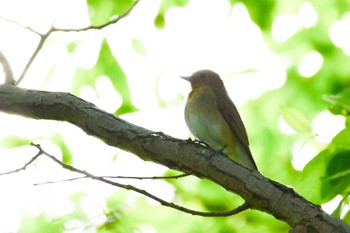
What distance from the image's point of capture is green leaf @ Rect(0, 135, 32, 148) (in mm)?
3950

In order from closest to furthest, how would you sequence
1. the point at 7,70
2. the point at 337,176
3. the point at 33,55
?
the point at 337,176, the point at 33,55, the point at 7,70

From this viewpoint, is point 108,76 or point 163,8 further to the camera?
point 163,8

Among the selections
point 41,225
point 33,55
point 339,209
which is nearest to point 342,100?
point 339,209

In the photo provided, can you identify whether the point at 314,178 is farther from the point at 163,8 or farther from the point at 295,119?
the point at 163,8

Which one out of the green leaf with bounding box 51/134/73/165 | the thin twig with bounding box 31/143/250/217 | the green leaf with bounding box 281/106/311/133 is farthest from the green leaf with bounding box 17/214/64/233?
the green leaf with bounding box 281/106/311/133

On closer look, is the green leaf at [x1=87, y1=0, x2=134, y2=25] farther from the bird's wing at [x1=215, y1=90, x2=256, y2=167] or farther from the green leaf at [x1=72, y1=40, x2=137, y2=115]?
the bird's wing at [x1=215, y1=90, x2=256, y2=167]

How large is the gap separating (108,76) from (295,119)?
1.58 metres

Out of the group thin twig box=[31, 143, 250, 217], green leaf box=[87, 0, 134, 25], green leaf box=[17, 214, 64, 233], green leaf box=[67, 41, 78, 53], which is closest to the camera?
thin twig box=[31, 143, 250, 217]

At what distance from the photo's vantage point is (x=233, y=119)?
3959 millimetres

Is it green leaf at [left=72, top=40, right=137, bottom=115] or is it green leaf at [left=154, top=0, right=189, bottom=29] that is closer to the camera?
green leaf at [left=72, top=40, right=137, bottom=115]

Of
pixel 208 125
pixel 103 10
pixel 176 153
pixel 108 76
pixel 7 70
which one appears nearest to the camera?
pixel 176 153

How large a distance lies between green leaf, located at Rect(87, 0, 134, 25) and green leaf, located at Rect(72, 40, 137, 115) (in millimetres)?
214

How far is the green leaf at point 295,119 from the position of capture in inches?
105

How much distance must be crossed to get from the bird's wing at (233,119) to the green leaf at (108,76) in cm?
63
